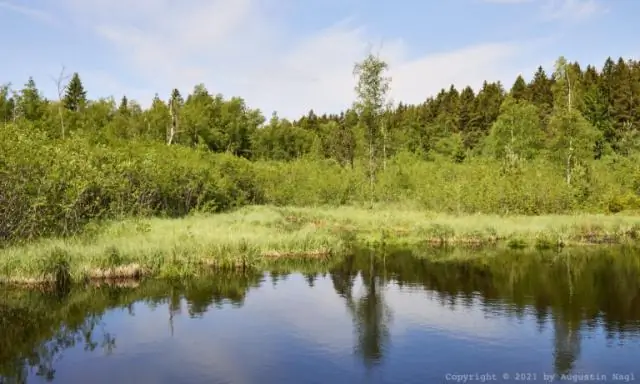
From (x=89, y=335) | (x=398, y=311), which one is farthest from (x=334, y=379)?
(x=89, y=335)

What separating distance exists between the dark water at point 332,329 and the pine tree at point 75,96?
306 feet

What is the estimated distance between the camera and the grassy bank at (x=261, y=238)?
2255cm

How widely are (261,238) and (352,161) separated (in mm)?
50127

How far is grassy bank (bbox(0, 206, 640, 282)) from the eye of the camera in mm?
22547

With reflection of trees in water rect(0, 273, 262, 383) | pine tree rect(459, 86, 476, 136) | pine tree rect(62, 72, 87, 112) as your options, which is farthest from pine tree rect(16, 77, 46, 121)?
pine tree rect(459, 86, 476, 136)

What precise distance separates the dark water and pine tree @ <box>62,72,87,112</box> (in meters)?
93.1

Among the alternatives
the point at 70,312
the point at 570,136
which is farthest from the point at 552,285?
the point at 570,136

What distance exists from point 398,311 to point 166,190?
85.4 feet

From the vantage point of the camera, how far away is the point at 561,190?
48.3 metres

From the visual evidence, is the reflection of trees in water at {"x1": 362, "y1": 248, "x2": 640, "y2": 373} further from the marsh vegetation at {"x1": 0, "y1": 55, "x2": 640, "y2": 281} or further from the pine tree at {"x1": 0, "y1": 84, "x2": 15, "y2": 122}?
the pine tree at {"x1": 0, "y1": 84, "x2": 15, "y2": 122}

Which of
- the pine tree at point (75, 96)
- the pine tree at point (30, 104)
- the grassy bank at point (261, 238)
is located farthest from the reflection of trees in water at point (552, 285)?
the pine tree at point (75, 96)

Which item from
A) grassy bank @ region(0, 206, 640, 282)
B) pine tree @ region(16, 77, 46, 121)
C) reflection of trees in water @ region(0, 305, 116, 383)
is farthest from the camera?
pine tree @ region(16, 77, 46, 121)

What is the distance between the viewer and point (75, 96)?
106m

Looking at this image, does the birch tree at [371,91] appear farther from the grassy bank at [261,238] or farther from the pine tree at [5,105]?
the pine tree at [5,105]
